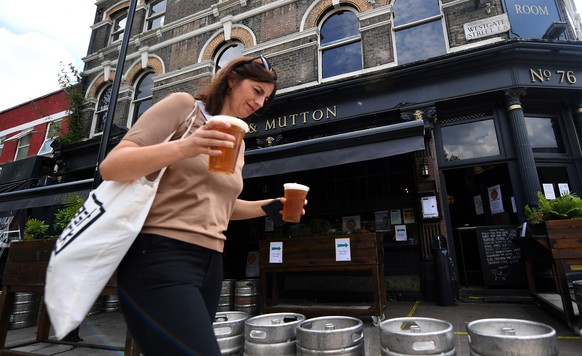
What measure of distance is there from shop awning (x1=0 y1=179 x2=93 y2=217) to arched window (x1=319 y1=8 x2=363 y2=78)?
6.03 meters

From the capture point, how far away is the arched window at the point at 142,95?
11.3 m

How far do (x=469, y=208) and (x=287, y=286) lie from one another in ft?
18.9

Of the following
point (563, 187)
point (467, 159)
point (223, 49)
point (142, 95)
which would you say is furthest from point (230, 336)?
point (142, 95)

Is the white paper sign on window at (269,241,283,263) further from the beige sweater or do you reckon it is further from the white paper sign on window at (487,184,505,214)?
the white paper sign on window at (487,184,505,214)

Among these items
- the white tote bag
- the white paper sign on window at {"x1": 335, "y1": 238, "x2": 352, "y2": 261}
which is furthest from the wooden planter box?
the white tote bag

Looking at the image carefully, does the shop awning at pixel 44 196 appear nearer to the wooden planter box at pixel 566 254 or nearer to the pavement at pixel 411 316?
the pavement at pixel 411 316

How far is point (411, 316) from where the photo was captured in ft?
15.4

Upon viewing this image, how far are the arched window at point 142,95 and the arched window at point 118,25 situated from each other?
288 centimetres

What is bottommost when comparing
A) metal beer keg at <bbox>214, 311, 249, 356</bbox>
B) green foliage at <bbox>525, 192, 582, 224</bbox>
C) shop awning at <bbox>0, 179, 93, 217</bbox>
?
metal beer keg at <bbox>214, 311, 249, 356</bbox>

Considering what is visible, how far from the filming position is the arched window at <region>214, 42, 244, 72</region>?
10.1m

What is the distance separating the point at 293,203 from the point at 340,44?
24.7 ft

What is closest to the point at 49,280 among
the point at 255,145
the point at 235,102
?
the point at 235,102

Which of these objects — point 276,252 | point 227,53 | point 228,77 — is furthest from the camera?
point 227,53

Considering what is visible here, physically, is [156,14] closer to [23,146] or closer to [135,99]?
[135,99]
